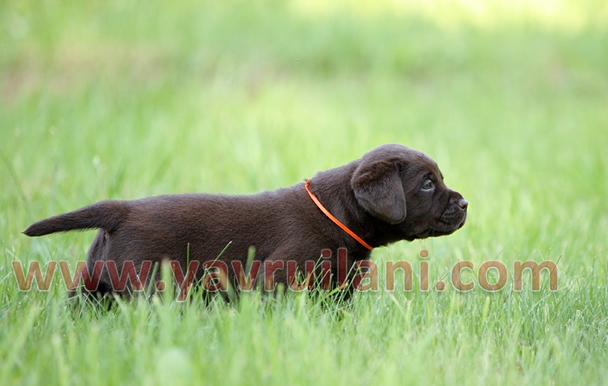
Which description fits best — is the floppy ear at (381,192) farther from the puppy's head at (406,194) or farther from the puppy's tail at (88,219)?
the puppy's tail at (88,219)

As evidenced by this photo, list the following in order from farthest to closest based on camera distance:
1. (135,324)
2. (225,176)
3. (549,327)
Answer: (225,176) < (549,327) < (135,324)

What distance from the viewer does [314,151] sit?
21.9ft

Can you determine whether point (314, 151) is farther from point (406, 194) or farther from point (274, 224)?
point (274, 224)

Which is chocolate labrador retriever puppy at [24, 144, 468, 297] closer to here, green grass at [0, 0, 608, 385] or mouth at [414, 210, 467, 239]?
mouth at [414, 210, 467, 239]

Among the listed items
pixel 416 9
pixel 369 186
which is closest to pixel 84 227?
pixel 369 186

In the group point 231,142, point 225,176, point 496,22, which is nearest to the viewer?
point 225,176

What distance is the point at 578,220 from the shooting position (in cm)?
544

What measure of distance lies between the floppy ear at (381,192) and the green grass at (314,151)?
1.42 feet

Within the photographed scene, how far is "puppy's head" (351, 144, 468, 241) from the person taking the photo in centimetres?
359

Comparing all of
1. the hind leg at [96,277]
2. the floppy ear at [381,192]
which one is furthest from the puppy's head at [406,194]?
the hind leg at [96,277]

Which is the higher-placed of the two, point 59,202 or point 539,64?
point 539,64

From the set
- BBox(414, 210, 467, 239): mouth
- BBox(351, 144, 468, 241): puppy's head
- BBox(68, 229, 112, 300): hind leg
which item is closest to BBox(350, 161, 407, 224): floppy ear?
BBox(351, 144, 468, 241): puppy's head

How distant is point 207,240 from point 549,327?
1.68 meters

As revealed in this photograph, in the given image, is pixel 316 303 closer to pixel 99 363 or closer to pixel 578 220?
pixel 99 363
